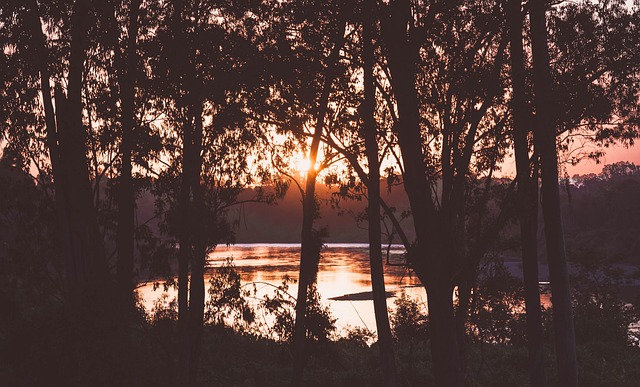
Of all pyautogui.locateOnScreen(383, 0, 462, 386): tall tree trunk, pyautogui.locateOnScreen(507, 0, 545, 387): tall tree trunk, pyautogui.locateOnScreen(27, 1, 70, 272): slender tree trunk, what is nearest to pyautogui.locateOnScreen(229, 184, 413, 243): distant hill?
pyautogui.locateOnScreen(27, 1, 70, 272): slender tree trunk

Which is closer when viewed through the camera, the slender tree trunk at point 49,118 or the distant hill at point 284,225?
the slender tree trunk at point 49,118

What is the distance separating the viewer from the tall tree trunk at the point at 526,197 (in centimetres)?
1252

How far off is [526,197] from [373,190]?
3.40 m

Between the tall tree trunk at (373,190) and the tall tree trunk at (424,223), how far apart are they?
766 mm

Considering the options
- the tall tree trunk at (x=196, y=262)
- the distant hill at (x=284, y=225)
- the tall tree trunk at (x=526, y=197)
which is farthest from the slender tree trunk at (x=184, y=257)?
the distant hill at (x=284, y=225)

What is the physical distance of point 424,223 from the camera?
12.2 meters

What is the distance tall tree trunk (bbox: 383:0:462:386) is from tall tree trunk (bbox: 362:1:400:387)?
766 mm

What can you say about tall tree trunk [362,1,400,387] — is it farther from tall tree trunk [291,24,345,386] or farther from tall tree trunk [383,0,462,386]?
tall tree trunk [291,24,345,386]

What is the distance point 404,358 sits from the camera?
2373cm

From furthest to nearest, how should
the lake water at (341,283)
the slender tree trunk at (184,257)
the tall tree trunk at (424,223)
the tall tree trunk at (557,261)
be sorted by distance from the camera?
the lake water at (341,283), the slender tree trunk at (184,257), the tall tree trunk at (424,223), the tall tree trunk at (557,261)

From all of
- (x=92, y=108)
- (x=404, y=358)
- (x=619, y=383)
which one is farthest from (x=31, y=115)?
(x=619, y=383)

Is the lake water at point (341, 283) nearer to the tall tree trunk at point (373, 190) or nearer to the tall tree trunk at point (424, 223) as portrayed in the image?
the tall tree trunk at point (373, 190)

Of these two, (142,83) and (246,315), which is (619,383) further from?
(142,83)

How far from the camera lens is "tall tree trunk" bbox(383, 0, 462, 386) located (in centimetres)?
1216
